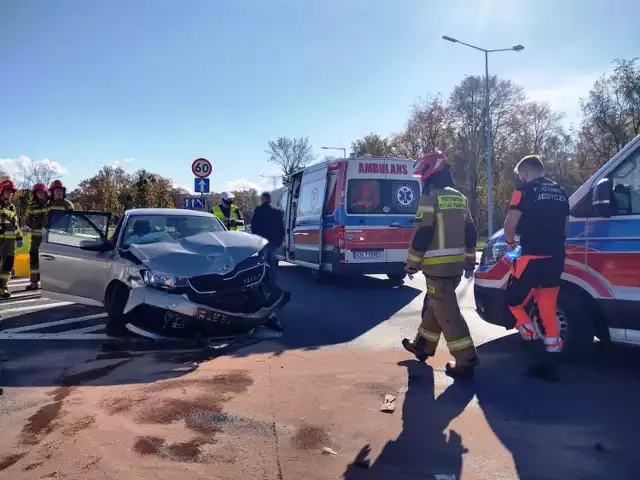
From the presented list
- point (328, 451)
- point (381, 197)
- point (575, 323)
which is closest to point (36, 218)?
point (381, 197)

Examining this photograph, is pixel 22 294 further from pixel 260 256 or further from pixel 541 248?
pixel 541 248

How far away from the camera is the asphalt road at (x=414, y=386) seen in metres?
3.34

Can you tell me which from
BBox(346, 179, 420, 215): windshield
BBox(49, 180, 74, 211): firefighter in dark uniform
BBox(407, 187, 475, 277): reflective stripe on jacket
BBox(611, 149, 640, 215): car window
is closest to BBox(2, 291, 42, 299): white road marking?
BBox(49, 180, 74, 211): firefighter in dark uniform

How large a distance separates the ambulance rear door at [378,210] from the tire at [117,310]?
4572mm

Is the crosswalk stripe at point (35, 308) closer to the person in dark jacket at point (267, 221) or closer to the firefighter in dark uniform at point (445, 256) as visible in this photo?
the person in dark jacket at point (267, 221)

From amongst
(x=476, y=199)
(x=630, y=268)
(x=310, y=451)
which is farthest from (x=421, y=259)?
(x=476, y=199)

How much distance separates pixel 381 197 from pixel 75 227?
5.35m

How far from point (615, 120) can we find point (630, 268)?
32.2 m

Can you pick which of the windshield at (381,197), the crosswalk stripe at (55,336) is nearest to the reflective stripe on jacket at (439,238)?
the crosswalk stripe at (55,336)

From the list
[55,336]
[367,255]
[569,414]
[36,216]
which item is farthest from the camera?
[36,216]

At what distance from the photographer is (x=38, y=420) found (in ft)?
12.9

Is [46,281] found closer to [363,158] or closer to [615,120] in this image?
[363,158]

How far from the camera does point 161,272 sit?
5.84 m

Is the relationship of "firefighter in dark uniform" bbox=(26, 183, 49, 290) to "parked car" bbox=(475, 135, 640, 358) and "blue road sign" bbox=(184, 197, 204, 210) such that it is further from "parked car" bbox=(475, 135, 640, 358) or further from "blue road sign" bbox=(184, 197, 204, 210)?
"parked car" bbox=(475, 135, 640, 358)
